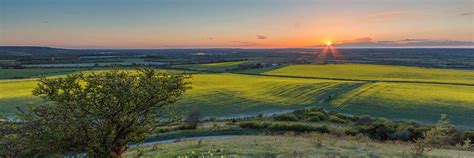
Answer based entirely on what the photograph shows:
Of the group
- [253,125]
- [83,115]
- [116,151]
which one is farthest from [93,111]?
[253,125]

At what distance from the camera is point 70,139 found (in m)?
12.2

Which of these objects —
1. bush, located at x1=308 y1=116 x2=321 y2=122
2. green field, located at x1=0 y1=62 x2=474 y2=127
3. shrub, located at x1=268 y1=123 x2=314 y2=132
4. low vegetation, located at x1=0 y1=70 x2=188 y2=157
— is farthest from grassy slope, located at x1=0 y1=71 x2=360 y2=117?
low vegetation, located at x1=0 y1=70 x2=188 y2=157

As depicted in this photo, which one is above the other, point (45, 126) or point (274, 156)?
point (45, 126)

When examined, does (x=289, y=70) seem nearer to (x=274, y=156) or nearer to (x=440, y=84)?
(x=440, y=84)

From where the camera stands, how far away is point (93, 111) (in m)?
12.2

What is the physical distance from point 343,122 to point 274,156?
3344 cm

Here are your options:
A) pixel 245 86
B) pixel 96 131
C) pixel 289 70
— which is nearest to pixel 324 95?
pixel 245 86

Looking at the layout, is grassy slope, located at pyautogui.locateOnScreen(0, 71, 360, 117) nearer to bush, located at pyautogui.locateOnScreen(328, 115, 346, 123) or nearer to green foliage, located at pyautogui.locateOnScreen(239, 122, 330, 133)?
bush, located at pyautogui.locateOnScreen(328, 115, 346, 123)

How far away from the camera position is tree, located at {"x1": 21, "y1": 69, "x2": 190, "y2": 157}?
11.9m

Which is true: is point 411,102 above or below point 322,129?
below

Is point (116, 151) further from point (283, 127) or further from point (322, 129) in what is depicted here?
point (283, 127)

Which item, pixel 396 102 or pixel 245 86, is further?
pixel 245 86

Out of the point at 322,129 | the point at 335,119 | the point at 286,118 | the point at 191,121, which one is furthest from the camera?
the point at 335,119

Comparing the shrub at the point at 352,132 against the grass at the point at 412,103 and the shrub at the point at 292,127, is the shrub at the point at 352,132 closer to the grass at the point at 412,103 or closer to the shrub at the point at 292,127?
the shrub at the point at 292,127
